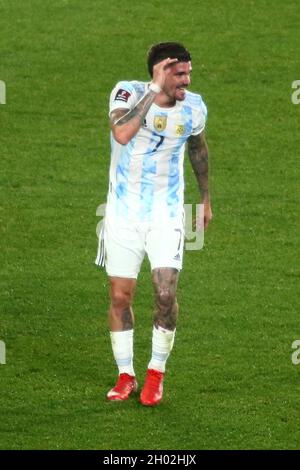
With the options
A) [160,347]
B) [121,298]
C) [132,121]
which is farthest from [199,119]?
[160,347]

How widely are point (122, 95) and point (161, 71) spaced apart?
1.23ft

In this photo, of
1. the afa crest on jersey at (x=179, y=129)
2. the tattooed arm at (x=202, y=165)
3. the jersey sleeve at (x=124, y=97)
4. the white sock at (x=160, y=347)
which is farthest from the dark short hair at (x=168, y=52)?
the white sock at (x=160, y=347)

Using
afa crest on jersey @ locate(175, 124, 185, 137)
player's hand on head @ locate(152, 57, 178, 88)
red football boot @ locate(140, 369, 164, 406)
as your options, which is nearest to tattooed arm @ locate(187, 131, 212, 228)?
afa crest on jersey @ locate(175, 124, 185, 137)

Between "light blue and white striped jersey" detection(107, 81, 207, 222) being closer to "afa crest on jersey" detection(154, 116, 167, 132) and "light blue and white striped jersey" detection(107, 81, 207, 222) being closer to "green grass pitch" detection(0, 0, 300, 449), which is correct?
"afa crest on jersey" detection(154, 116, 167, 132)

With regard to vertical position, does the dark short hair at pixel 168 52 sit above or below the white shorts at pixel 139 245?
above

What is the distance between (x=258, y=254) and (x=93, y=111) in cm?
391

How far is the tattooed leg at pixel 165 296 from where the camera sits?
11.9m

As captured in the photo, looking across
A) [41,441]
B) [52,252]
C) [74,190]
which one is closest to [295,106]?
[74,190]

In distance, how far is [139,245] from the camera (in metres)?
12.0

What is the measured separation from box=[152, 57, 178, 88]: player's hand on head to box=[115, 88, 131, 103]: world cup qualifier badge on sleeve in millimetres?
285

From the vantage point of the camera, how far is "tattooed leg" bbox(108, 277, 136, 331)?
12.0 meters

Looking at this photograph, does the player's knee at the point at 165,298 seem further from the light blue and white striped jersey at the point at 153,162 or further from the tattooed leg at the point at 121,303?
the light blue and white striped jersey at the point at 153,162

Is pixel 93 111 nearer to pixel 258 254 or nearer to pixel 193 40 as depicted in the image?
pixel 193 40

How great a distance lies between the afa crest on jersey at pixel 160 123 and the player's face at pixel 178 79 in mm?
193
